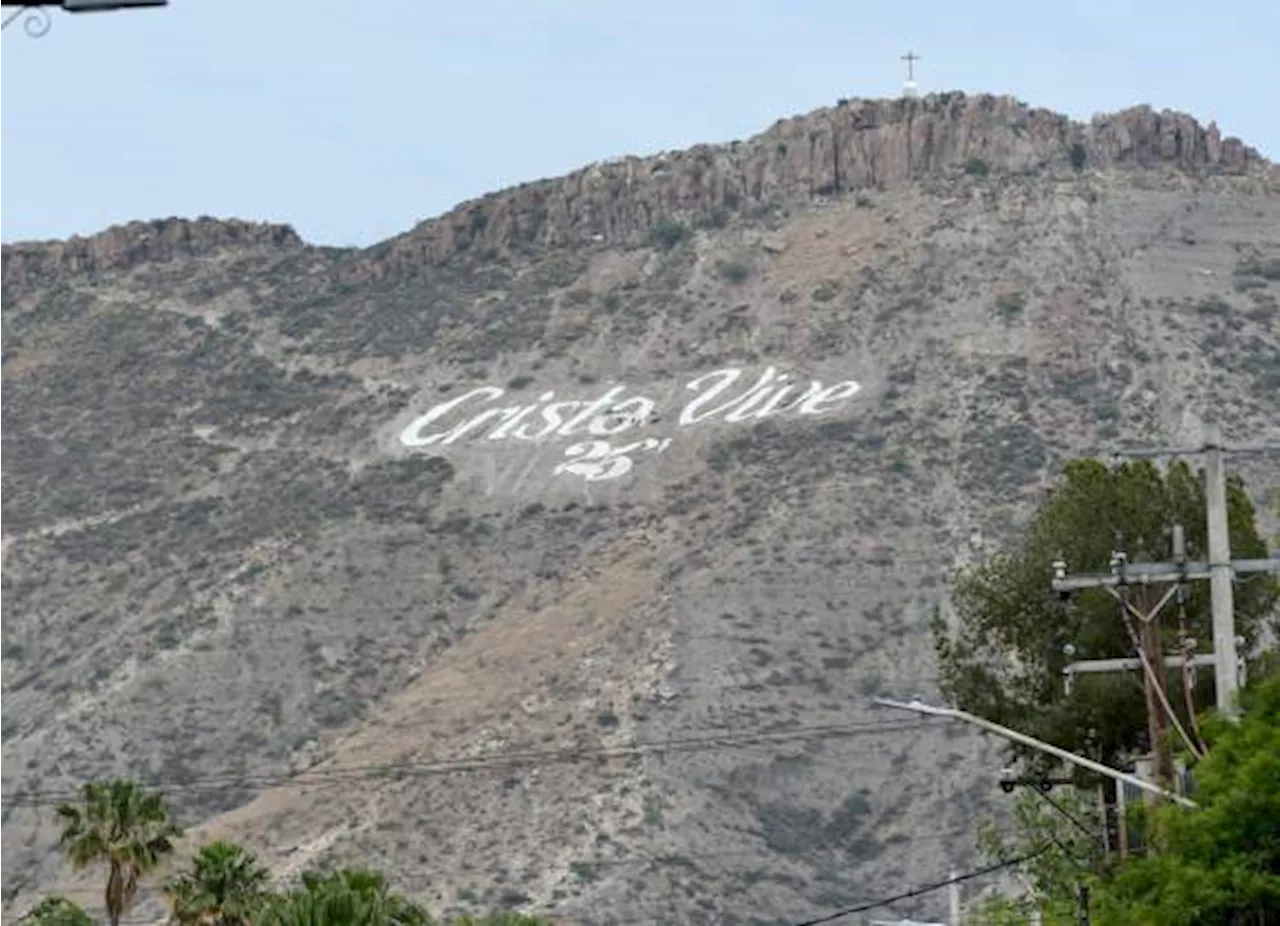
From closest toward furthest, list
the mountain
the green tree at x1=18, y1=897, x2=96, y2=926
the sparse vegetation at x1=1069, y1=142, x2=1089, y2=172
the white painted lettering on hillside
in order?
the green tree at x1=18, y1=897, x2=96, y2=926
the mountain
the white painted lettering on hillside
the sparse vegetation at x1=1069, y1=142, x2=1089, y2=172

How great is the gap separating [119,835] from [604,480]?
79.5m

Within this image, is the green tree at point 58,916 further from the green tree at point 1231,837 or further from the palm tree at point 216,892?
the green tree at point 1231,837

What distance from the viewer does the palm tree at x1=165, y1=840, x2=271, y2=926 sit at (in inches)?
3093

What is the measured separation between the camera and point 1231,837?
46250mm

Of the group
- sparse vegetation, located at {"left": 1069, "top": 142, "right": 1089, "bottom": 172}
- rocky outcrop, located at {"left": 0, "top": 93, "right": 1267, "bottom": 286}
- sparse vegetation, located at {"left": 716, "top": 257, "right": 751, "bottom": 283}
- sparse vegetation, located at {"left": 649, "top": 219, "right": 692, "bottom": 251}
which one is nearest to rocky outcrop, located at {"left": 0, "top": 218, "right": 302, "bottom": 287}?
rocky outcrop, located at {"left": 0, "top": 93, "right": 1267, "bottom": 286}

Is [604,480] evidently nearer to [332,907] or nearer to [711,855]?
[711,855]

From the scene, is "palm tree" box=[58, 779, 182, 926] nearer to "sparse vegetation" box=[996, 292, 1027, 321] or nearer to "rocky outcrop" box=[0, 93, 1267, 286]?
"sparse vegetation" box=[996, 292, 1027, 321]

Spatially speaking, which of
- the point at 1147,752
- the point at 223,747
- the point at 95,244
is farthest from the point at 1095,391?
the point at 1147,752

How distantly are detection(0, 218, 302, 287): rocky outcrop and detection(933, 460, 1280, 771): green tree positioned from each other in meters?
120

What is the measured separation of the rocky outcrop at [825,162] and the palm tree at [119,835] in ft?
318

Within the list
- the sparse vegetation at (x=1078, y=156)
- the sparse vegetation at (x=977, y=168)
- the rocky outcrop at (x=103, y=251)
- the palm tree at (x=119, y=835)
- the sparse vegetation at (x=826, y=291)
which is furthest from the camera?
the rocky outcrop at (x=103, y=251)

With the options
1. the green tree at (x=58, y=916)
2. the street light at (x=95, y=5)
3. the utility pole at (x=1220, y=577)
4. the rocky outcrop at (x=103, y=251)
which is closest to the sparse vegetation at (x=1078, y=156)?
the rocky outcrop at (x=103, y=251)

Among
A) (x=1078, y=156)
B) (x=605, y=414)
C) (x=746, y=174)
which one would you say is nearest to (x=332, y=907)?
(x=605, y=414)

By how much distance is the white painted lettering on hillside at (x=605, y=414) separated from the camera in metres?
162
